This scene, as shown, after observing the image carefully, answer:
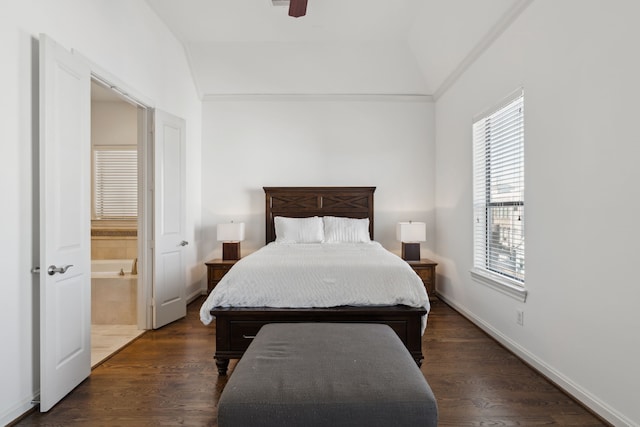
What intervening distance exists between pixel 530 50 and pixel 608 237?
157cm

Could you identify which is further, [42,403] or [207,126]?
[207,126]

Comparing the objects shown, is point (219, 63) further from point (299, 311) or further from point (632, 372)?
point (632, 372)

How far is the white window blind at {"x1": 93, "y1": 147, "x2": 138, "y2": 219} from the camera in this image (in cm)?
527

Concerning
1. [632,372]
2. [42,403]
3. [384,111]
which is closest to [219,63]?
[384,111]

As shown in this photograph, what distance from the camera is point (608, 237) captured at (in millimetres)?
1985

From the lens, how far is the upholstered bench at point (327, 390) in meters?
1.44

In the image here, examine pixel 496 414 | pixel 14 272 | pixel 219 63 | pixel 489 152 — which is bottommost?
pixel 496 414

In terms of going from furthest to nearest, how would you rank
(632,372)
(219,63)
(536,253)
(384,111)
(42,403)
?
(384,111), (219,63), (536,253), (42,403), (632,372)

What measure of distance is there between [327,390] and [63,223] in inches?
79.2

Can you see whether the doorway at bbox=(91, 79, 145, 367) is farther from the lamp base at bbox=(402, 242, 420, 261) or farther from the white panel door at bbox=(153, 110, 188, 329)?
the lamp base at bbox=(402, 242, 420, 261)

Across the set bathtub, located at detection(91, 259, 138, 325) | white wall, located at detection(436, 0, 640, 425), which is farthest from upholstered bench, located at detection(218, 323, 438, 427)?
bathtub, located at detection(91, 259, 138, 325)

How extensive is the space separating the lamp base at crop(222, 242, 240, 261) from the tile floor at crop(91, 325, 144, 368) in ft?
4.48

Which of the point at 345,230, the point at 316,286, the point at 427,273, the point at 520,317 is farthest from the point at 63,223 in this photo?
the point at 427,273

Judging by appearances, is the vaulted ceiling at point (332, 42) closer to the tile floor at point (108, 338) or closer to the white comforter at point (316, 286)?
the white comforter at point (316, 286)
